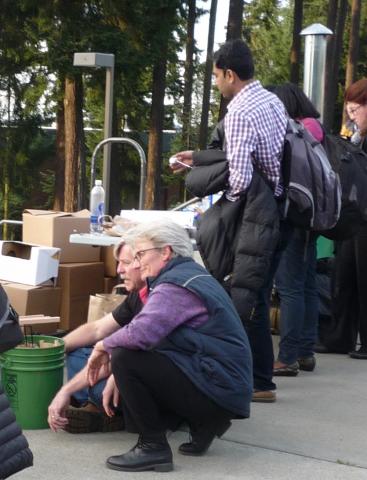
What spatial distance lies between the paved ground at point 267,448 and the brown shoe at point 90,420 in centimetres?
4

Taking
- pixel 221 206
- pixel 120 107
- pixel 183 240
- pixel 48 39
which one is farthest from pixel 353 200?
pixel 120 107

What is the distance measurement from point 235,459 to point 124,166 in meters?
26.3

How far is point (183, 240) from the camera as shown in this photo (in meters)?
4.27

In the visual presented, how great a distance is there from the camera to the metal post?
32.4 feet

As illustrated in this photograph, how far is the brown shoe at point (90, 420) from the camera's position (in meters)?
4.64

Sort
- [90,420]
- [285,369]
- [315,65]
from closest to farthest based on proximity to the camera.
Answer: [90,420] < [285,369] < [315,65]

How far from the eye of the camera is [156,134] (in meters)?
26.1

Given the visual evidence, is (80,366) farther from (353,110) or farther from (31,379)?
(353,110)

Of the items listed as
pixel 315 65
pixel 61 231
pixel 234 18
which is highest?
pixel 234 18

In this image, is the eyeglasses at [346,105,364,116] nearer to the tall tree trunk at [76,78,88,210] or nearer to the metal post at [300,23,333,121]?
the metal post at [300,23,333,121]

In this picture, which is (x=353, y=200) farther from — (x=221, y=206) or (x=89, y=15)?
(x=89, y=15)

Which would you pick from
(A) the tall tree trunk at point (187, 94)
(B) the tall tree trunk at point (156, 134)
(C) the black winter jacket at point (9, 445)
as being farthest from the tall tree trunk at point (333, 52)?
(C) the black winter jacket at point (9, 445)

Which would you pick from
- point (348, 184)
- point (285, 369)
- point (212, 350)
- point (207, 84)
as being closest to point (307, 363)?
point (285, 369)

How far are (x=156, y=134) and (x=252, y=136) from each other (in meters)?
21.3
